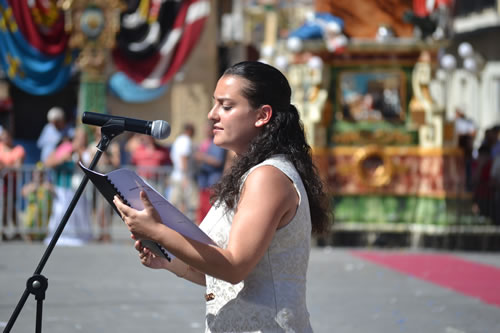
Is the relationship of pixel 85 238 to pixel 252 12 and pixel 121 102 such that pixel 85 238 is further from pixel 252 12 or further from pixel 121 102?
pixel 252 12

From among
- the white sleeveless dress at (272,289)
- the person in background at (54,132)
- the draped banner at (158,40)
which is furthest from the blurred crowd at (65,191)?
the white sleeveless dress at (272,289)

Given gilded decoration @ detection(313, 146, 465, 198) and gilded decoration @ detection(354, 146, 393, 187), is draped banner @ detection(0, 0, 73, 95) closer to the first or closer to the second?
gilded decoration @ detection(313, 146, 465, 198)

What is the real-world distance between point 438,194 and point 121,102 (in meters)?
12.5

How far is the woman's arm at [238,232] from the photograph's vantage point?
10.9 ft

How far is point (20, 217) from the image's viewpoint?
14719 mm

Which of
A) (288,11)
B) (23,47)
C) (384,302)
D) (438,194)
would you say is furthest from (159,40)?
(288,11)

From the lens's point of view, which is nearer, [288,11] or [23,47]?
[23,47]

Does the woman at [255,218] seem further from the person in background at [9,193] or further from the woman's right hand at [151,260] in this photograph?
the person in background at [9,193]

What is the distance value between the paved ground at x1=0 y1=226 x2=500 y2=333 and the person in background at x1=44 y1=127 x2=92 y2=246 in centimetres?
176

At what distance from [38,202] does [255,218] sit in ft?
37.2

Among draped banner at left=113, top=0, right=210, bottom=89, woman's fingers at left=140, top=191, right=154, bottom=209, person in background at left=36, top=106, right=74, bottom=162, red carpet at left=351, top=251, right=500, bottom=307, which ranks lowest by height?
red carpet at left=351, top=251, right=500, bottom=307

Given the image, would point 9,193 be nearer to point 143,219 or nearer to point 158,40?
point 158,40

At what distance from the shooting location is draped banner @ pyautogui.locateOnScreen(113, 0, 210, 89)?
21.1 metres

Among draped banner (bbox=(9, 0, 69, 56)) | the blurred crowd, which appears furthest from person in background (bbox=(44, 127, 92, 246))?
draped banner (bbox=(9, 0, 69, 56))
